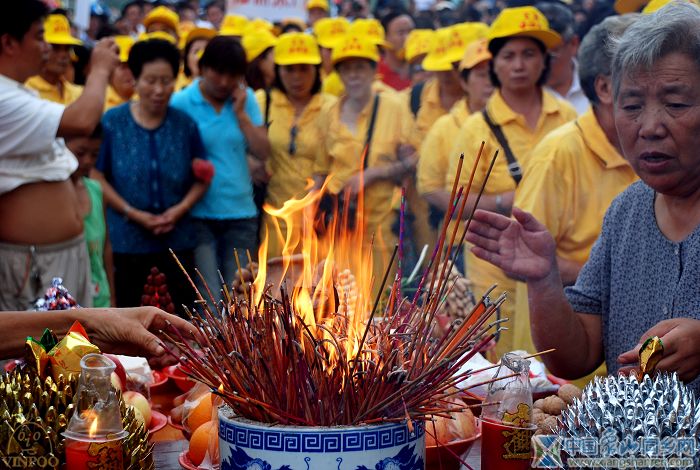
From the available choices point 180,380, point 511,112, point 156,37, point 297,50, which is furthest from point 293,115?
point 180,380

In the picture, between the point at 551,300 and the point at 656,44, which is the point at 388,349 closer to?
the point at 551,300

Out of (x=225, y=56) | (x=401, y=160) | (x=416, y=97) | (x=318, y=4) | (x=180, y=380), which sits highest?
(x=318, y=4)

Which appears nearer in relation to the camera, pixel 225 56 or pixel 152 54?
pixel 152 54

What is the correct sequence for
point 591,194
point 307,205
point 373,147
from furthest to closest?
point 373,147
point 591,194
point 307,205

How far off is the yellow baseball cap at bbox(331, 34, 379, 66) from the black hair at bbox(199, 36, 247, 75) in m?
0.70

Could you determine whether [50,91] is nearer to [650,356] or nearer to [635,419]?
[650,356]

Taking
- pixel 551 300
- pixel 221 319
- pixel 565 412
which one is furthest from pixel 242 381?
pixel 551 300

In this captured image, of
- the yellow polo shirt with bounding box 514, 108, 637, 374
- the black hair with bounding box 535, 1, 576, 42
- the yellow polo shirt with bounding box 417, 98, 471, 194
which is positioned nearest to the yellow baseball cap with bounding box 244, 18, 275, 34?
the black hair with bounding box 535, 1, 576, 42

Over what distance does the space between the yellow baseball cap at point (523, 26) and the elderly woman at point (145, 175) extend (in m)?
2.17

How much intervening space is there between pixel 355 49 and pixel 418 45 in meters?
2.14

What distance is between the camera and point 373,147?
5793 mm

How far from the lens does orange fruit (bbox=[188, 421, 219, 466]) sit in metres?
1.92

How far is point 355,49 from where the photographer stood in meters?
6.12

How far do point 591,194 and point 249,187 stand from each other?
3.00 meters
